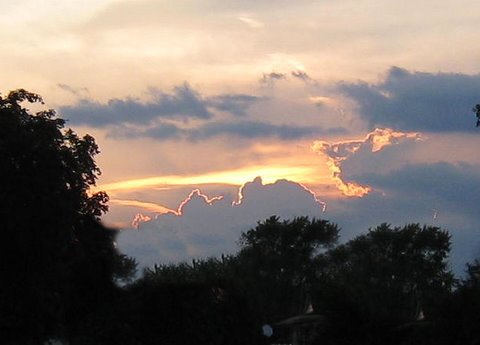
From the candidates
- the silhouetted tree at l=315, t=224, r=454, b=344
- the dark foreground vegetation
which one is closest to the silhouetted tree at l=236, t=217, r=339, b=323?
the silhouetted tree at l=315, t=224, r=454, b=344

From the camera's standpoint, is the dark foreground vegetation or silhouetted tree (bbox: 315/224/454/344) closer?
the dark foreground vegetation

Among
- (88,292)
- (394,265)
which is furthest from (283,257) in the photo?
(88,292)

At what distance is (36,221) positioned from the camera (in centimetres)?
4116

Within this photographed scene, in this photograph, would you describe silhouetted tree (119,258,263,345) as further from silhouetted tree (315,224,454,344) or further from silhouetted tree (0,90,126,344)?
silhouetted tree (315,224,454,344)

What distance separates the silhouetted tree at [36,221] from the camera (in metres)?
41.1

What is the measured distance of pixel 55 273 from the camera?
42.3 meters

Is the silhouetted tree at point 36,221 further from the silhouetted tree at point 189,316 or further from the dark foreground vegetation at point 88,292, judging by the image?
the silhouetted tree at point 189,316

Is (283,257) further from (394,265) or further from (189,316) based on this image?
(189,316)

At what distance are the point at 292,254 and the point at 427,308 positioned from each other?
6153 centimetres

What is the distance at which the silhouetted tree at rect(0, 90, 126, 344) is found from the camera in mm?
41062

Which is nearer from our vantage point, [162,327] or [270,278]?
[162,327]

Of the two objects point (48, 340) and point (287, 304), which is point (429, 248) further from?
point (48, 340)

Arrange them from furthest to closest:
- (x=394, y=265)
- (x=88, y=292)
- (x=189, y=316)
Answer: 1. (x=394, y=265)
2. (x=88, y=292)
3. (x=189, y=316)

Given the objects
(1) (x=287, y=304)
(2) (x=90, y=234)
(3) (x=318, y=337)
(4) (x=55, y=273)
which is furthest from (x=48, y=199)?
(1) (x=287, y=304)
